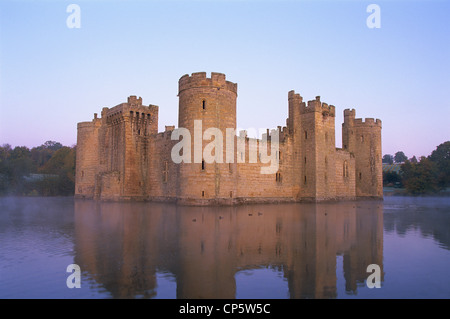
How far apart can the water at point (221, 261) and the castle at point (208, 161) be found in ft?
40.9

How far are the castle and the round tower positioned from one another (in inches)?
3.1

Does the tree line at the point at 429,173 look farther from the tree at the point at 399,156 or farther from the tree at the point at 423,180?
the tree at the point at 399,156

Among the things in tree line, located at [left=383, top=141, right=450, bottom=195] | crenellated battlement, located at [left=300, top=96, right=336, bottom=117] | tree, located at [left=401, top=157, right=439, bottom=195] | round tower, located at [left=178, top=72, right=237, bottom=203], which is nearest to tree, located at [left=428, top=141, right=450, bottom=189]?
tree line, located at [left=383, top=141, right=450, bottom=195]

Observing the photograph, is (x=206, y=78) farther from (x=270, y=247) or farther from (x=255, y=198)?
(x=270, y=247)

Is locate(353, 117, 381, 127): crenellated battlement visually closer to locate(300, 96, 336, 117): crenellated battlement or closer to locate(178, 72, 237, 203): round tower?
locate(300, 96, 336, 117): crenellated battlement

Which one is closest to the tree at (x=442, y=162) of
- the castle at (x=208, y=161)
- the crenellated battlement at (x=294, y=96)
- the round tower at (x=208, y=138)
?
the castle at (x=208, y=161)

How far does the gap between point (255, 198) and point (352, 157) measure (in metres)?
Result: 16.3

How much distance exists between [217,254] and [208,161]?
55.8 feet

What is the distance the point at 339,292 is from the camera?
6.24m

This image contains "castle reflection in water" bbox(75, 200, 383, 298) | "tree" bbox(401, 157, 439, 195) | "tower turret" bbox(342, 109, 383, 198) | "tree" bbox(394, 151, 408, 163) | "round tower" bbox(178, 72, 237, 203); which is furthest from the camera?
"tree" bbox(394, 151, 408, 163)

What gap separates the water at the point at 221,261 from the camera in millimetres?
6270

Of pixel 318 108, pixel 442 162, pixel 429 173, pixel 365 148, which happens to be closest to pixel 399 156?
pixel 442 162

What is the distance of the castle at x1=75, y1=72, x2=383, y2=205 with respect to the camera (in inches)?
1034
